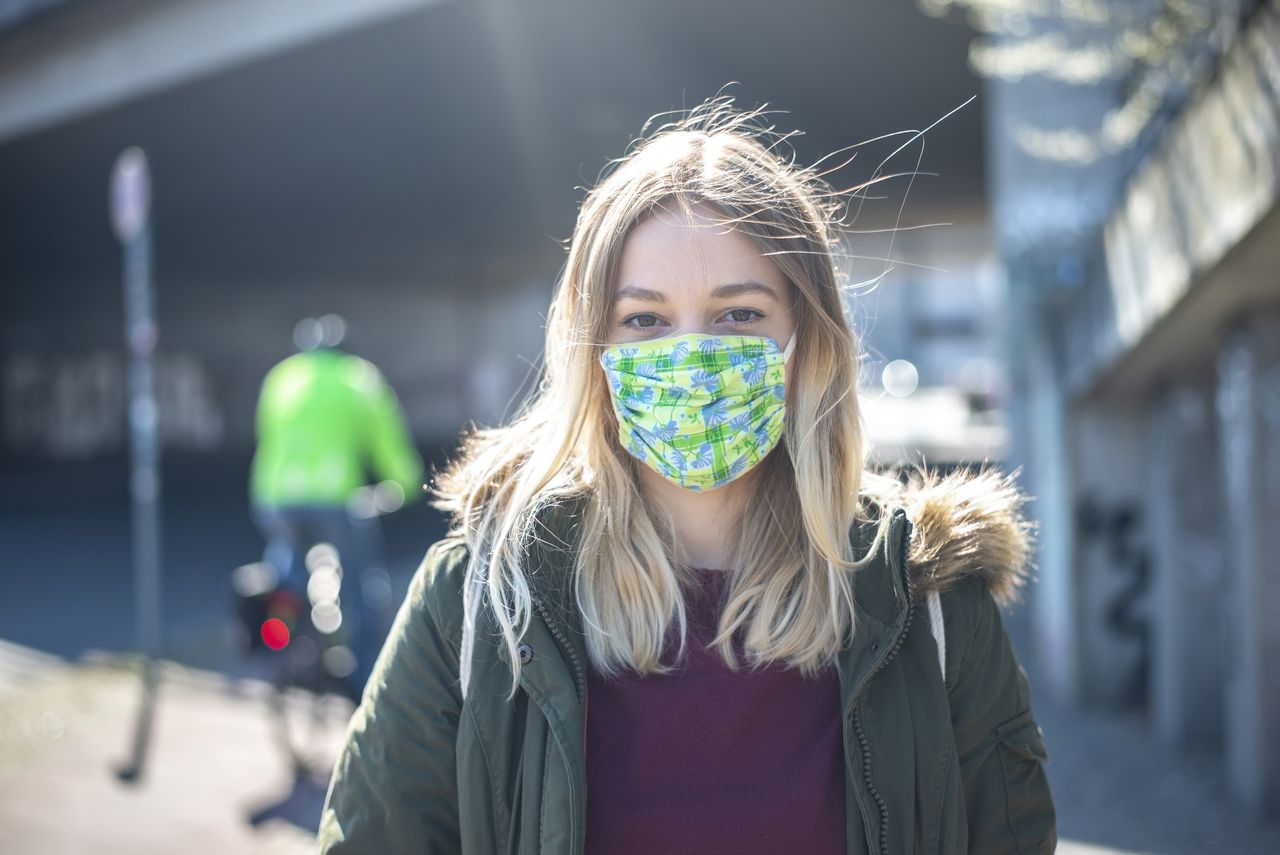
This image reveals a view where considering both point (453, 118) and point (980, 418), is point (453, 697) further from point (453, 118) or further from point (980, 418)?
point (980, 418)

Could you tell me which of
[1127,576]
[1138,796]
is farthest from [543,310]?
[1138,796]

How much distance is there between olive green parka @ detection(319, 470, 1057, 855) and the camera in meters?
1.67

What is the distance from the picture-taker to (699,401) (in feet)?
6.37

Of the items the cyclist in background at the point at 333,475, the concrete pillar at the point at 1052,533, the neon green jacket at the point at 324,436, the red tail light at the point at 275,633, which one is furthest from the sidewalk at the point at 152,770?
the concrete pillar at the point at 1052,533

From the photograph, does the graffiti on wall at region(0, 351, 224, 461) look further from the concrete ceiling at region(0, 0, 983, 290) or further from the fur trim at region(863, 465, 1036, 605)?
the fur trim at region(863, 465, 1036, 605)

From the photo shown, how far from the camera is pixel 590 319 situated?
1955 millimetres

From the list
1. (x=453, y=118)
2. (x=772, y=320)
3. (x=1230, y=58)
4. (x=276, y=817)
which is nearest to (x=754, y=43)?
(x=453, y=118)

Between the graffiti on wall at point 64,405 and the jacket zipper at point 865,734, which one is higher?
the graffiti on wall at point 64,405

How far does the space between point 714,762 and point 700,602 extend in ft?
1.02

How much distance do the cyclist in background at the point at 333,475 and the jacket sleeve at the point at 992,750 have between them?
425 centimetres

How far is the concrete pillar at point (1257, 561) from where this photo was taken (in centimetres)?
423

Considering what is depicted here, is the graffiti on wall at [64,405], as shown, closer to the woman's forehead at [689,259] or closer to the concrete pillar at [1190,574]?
the concrete pillar at [1190,574]

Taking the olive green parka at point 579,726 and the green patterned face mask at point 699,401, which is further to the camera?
the green patterned face mask at point 699,401

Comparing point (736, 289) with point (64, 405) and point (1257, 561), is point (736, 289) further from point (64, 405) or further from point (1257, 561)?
point (64, 405)
